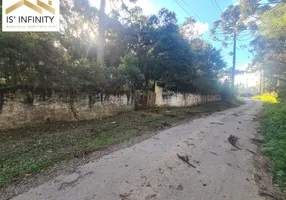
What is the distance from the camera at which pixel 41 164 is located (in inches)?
121

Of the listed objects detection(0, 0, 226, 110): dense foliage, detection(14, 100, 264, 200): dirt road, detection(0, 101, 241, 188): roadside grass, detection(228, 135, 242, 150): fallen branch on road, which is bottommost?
detection(14, 100, 264, 200): dirt road

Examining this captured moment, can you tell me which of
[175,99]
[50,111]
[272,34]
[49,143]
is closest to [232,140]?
[272,34]

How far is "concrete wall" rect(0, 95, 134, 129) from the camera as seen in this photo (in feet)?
16.4

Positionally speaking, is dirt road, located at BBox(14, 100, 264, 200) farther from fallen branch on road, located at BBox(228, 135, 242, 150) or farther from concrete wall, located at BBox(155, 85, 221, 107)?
concrete wall, located at BBox(155, 85, 221, 107)

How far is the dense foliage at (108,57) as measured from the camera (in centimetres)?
547

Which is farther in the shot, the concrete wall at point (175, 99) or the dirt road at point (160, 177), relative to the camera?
the concrete wall at point (175, 99)

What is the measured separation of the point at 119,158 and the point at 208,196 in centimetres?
180

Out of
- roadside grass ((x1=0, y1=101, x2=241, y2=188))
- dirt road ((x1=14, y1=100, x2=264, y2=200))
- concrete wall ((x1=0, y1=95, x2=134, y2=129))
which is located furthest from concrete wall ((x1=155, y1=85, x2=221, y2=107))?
dirt road ((x1=14, y1=100, x2=264, y2=200))

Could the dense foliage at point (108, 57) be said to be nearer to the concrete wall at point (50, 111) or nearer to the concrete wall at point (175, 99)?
the concrete wall at point (50, 111)

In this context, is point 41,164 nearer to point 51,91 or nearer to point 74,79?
point 51,91

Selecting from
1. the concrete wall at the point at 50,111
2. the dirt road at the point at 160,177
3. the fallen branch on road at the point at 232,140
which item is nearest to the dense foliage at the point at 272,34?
the fallen branch on road at the point at 232,140

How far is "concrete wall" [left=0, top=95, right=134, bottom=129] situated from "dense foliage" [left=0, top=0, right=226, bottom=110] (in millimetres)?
297

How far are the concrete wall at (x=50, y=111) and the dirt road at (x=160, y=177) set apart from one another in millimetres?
3368

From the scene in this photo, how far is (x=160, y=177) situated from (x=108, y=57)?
1163 centimetres
